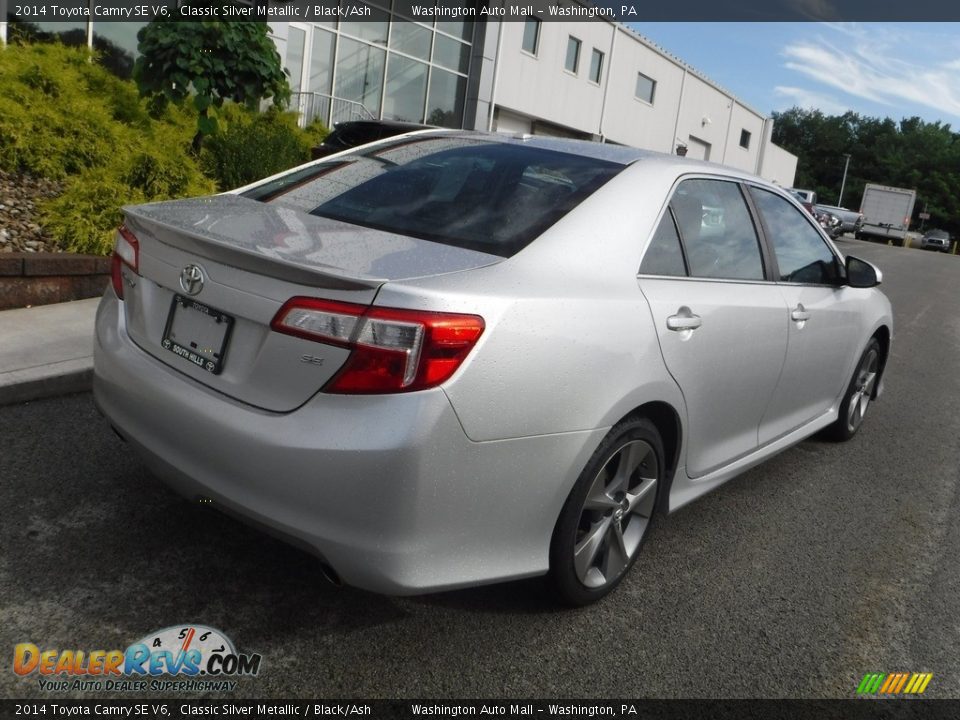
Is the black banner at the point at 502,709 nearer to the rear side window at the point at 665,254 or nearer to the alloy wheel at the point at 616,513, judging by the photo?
the alloy wheel at the point at 616,513

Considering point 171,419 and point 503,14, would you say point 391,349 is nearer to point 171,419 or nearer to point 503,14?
point 171,419

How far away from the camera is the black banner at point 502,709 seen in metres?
2.28

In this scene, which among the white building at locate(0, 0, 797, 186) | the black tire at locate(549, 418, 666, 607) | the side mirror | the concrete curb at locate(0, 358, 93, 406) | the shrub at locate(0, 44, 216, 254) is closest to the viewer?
the black tire at locate(549, 418, 666, 607)

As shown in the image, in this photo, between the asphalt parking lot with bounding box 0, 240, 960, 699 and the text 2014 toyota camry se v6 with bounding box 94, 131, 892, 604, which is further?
the asphalt parking lot with bounding box 0, 240, 960, 699

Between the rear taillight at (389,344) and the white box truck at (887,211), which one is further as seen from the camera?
the white box truck at (887,211)

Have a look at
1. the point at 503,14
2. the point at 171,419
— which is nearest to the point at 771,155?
the point at 503,14

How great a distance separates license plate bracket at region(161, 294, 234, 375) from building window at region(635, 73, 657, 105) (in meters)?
33.7

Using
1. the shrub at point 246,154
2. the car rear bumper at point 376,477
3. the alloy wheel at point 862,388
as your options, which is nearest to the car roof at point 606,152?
the car rear bumper at point 376,477

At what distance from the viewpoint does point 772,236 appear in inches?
157

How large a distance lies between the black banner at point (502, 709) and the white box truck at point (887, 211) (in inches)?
1983

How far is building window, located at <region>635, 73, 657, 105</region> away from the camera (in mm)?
34162

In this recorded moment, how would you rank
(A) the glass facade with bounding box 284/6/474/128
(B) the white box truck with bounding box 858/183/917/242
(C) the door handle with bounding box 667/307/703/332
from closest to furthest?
1. (C) the door handle with bounding box 667/307/703/332
2. (A) the glass facade with bounding box 284/6/474/128
3. (B) the white box truck with bounding box 858/183/917/242

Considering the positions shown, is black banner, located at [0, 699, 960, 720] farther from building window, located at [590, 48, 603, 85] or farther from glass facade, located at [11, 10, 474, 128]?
building window, located at [590, 48, 603, 85]

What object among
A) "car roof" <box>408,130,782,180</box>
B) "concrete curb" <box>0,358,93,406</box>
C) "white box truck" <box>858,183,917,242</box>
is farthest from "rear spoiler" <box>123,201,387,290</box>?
"white box truck" <box>858,183,917,242</box>
